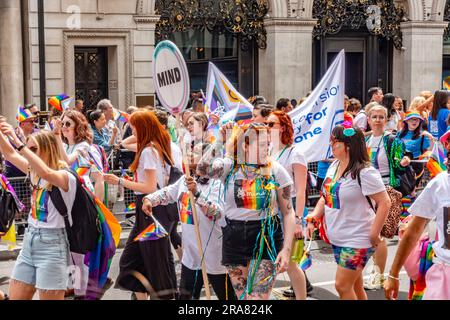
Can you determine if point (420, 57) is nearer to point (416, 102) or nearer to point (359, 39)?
point (359, 39)

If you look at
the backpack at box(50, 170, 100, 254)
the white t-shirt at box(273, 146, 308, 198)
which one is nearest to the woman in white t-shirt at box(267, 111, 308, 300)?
the white t-shirt at box(273, 146, 308, 198)

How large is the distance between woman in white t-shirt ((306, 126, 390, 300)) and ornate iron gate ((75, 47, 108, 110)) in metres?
13.3

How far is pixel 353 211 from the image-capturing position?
6.48 m

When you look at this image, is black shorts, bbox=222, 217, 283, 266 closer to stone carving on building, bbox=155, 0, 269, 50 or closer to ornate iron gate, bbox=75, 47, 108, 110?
ornate iron gate, bbox=75, 47, 108, 110

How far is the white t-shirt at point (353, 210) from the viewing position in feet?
21.2

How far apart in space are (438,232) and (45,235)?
2915mm

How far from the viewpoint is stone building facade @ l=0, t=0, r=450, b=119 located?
696 inches

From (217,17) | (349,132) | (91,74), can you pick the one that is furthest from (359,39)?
(349,132)

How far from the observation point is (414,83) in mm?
22844

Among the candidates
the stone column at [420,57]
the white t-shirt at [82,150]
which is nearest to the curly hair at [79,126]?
the white t-shirt at [82,150]

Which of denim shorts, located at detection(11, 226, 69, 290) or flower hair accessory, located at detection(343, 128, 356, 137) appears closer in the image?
denim shorts, located at detection(11, 226, 69, 290)
